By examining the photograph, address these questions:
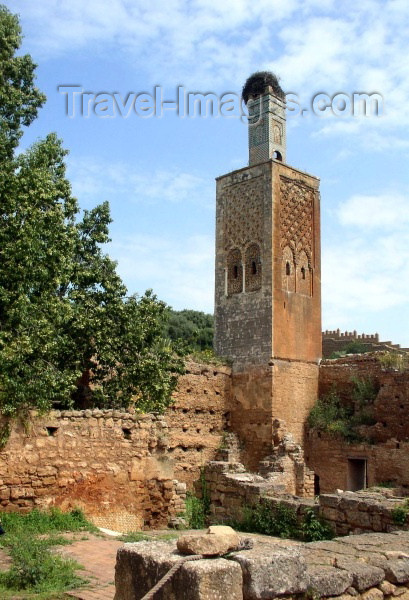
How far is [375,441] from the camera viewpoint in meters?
16.9

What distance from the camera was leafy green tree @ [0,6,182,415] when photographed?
36.2 ft

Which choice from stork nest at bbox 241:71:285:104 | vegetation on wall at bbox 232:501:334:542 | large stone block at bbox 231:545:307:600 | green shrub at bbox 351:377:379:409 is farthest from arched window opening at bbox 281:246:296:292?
large stone block at bbox 231:545:307:600

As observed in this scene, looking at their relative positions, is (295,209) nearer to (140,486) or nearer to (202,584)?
(140,486)

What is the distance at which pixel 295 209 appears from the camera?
19.8m

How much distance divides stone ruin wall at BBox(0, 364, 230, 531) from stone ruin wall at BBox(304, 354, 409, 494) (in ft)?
24.8

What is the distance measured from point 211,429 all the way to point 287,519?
9.35 meters

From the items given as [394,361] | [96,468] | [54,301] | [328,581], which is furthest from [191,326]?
[328,581]

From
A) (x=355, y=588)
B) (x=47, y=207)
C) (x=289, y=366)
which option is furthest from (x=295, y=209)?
(x=355, y=588)

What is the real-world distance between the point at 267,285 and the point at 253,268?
940 millimetres

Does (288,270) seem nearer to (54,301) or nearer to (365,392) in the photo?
(365,392)

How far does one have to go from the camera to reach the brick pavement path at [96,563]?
532 centimetres

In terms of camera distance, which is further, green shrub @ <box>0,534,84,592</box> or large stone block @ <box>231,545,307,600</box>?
green shrub @ <box>0,534,84,592</box>

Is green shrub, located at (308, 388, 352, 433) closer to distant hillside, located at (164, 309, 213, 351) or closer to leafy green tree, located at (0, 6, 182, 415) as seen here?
leafy green tree, located at (0, 6, 182, 415)

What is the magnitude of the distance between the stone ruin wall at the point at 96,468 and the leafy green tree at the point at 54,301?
0.56 m
